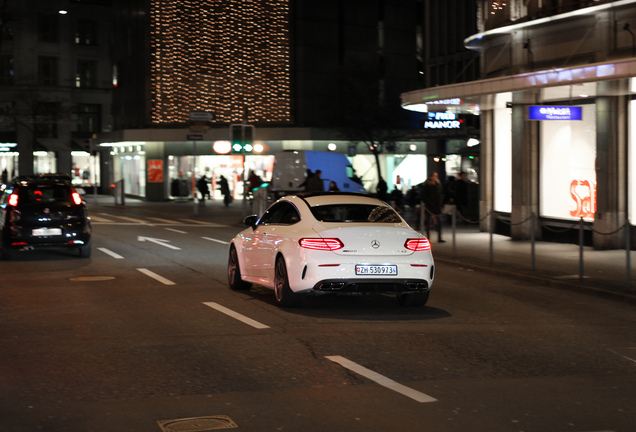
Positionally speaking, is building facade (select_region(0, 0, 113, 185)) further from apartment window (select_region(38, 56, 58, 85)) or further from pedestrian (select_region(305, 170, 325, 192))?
pedestrian (select_region(305, 170, 325, 192))

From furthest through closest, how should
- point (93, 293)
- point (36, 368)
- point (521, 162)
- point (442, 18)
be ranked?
point (442, 18)
point (521, 162)
point (93, 293)
point (36, 368)

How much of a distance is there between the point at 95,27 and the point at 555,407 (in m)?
70.0

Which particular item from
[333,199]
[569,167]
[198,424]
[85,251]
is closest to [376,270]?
[333,199]

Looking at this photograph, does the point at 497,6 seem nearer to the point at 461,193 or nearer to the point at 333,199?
the point at 461,193

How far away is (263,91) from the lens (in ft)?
161

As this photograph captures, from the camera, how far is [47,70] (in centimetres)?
6894

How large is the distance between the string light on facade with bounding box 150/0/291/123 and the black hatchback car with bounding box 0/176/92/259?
30.1 m

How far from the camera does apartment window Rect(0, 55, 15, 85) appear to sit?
6656cm

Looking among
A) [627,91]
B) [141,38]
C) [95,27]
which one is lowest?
[627,91]

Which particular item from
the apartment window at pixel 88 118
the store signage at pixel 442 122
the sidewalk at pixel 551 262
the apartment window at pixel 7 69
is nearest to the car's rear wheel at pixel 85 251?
the sidewalk at pixel 551 262

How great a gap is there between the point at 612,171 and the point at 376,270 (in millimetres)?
10624

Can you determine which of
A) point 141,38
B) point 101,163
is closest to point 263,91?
point 141,38

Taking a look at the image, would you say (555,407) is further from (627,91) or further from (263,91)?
(263,91)

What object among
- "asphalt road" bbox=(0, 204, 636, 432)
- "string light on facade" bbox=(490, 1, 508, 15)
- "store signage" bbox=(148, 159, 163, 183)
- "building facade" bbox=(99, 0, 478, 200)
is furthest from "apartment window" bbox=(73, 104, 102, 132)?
"asphalt road" bbox=(0, 204, 636, 432)
